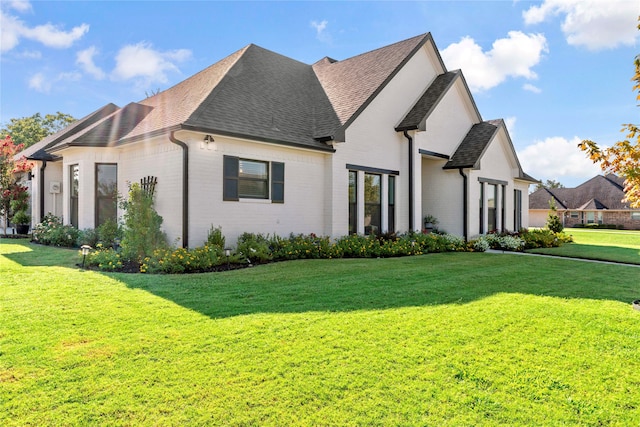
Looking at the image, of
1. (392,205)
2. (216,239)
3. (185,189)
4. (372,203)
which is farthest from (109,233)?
(392,205)

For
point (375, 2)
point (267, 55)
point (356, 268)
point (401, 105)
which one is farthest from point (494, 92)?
point (356, 268)

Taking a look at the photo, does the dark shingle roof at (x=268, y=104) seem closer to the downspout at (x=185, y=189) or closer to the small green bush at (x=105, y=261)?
the downspout at (x=185, y=189)

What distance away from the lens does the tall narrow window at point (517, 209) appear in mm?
21302

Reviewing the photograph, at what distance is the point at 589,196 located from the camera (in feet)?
164

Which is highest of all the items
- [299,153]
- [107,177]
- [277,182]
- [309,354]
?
[299,153]

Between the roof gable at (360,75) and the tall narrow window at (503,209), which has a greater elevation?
the roof gable at (360,75)

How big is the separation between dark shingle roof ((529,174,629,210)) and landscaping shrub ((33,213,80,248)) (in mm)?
53233

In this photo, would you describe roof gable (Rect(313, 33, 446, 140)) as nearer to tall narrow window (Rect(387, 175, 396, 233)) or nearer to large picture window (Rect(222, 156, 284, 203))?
large picture window (Rect(222, 156, 284, 203))

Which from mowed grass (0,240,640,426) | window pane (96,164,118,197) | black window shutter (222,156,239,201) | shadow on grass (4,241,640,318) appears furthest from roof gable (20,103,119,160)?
mowed grass (0,240,640,426)

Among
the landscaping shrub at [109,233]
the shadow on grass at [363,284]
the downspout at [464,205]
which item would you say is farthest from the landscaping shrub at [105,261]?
the downspout at [464,205]

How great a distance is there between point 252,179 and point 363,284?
5.47 m

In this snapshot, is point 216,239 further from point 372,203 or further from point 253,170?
point 372,203

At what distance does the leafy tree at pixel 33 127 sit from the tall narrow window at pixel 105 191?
121 feet

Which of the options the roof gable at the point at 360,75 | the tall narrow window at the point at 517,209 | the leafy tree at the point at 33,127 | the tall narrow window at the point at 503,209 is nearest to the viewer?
the roof gable at the point at 360,75
